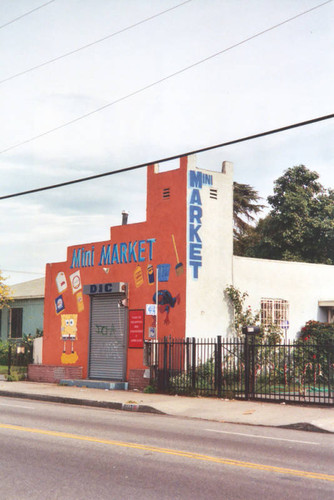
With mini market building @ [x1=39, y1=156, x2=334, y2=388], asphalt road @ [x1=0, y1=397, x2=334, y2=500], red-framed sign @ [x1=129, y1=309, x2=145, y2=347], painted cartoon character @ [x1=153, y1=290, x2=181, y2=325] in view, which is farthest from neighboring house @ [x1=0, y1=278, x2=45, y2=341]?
asphalt road @ [x1=0, y1=397, x2=334, y2=500]

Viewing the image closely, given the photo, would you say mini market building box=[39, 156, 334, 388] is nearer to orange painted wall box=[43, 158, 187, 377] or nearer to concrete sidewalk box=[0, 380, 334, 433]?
orange painted wall box=[43, 158, 187, 377]

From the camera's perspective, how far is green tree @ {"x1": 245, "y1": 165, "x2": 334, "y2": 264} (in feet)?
115

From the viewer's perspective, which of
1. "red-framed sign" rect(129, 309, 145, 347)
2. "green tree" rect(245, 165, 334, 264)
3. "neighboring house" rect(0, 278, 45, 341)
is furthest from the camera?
"green tree" rect(245, 165, 334, 264)

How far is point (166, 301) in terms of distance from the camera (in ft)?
68.3

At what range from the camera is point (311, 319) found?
23766 millimetres

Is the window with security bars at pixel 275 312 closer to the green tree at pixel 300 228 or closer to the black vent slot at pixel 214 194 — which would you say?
the black vent slot at pixel 214 194

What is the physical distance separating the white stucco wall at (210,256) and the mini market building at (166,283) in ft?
0.11

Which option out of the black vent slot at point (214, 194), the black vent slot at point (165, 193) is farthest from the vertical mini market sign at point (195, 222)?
the black vent slot at point (165, 193)

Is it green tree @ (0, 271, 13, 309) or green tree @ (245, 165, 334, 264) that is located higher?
green tree @ (245, 165, 334, 264)

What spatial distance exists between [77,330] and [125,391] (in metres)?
4.27

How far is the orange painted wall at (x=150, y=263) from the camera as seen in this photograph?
20.6 meters

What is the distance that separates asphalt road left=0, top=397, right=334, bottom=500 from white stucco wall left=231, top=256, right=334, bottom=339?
906 centimetres

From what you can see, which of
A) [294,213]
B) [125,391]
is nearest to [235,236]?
[294,213]

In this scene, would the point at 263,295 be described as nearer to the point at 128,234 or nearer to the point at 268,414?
the point at 128,234
